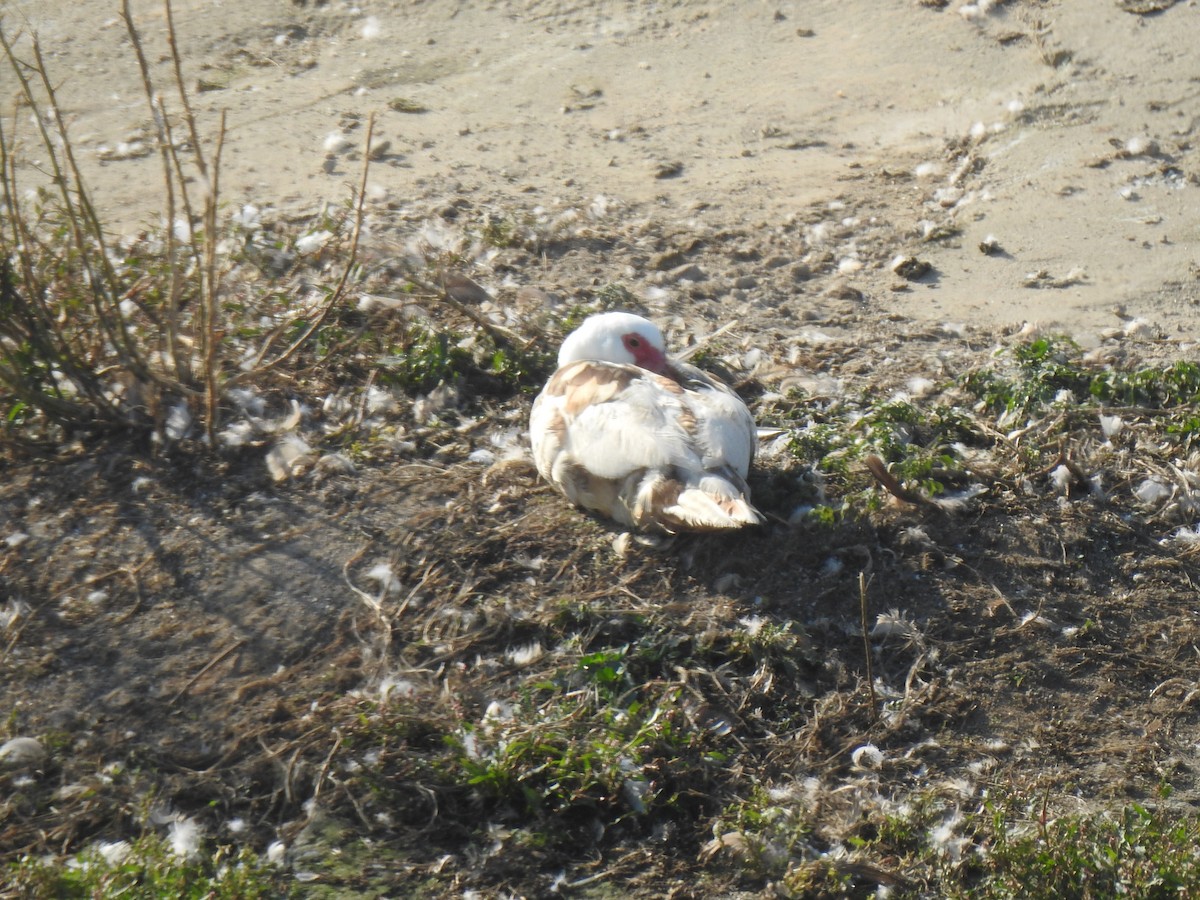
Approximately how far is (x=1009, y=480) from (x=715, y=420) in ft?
3.46

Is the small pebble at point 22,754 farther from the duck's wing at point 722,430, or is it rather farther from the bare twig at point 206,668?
the duck's wing at point 722,430

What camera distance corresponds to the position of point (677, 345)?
4.95 m

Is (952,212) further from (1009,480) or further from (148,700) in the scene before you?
(148,700)

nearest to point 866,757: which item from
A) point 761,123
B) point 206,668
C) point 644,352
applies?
point 644,352

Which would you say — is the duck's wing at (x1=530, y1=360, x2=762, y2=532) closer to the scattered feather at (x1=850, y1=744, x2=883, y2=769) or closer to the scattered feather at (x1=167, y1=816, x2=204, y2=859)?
the scattered feather at (x1=850, y1=744, x2=883, y2=769)

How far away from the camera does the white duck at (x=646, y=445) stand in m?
3.54

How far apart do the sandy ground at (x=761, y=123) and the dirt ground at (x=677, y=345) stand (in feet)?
0.09

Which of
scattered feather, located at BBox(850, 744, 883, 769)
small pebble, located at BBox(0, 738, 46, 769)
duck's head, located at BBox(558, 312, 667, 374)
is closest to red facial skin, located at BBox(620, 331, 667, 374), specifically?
duck's head, located at BBox(558, 312, 667, 374)

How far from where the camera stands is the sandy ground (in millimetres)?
5605

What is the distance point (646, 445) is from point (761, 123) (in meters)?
3.73

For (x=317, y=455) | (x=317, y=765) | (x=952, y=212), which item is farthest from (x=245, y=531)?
(x=952, y=212)

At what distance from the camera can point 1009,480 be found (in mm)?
4043

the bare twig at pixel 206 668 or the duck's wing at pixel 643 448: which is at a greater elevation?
the duck's wing at pixel 643 448

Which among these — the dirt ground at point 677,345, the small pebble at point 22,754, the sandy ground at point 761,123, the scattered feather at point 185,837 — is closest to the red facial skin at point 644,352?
the dirt ground at point 677,345
